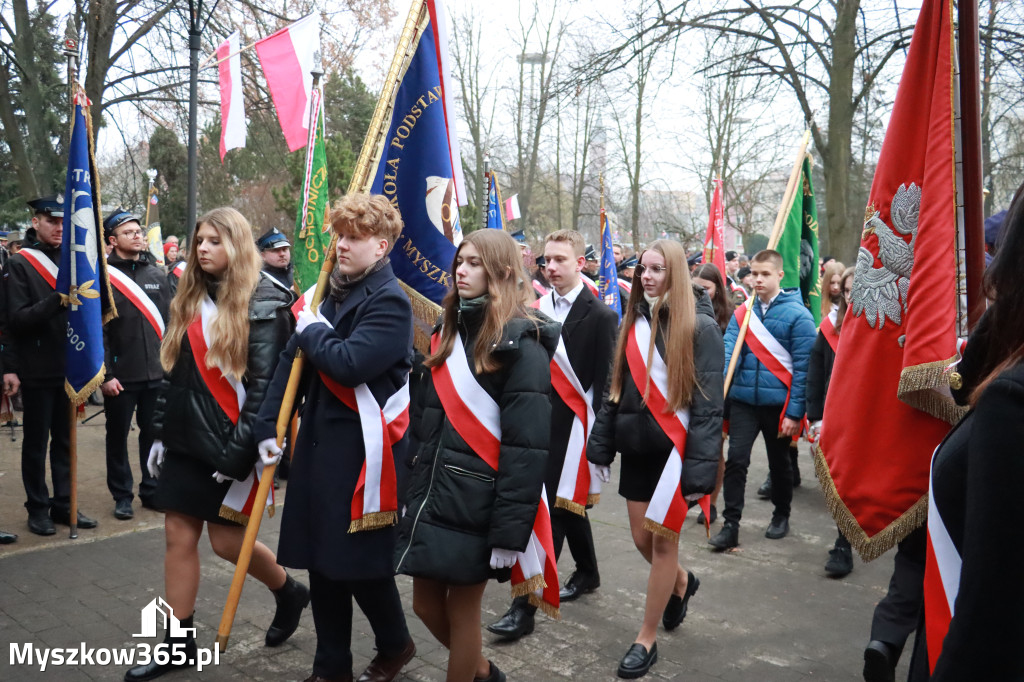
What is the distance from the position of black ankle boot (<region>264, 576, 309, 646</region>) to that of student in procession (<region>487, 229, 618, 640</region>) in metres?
1.42

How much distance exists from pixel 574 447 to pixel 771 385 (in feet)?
7.60

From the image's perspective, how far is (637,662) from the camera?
4090 mm

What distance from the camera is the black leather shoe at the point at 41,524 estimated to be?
240 inches

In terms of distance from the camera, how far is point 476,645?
134 inches

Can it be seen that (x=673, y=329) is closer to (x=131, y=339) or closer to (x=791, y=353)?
(x=791, y=353)

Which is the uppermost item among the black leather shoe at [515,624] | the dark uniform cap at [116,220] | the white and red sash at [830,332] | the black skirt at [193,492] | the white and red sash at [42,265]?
the dark uniform cap at [116,220]

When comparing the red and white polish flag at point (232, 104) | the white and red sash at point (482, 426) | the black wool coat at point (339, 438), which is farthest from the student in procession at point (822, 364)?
the red and white polish flag at point (232, 104)

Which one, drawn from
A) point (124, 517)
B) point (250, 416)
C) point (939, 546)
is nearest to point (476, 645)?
point (250, 416)

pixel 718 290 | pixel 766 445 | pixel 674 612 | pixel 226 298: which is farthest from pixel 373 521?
pixel 718 290

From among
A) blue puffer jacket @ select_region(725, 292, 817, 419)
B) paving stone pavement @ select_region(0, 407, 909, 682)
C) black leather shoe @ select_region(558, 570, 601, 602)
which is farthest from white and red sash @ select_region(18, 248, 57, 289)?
blue puffer jacket @ select_region(725, 292, 817, 419)

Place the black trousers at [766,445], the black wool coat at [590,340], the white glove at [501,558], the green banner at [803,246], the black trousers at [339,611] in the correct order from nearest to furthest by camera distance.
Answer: the white glove at [501,558]
the black trousers at [339,611]
the black wool coat at [590,340]
the black trousers at [766,445]
the green banner at [803,246]

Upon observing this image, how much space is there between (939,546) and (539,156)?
1232 inches

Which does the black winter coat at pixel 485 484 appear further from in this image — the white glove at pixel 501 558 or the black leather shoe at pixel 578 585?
the black leather shoe at pixel 578 585

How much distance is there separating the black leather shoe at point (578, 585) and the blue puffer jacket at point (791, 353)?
206cm
